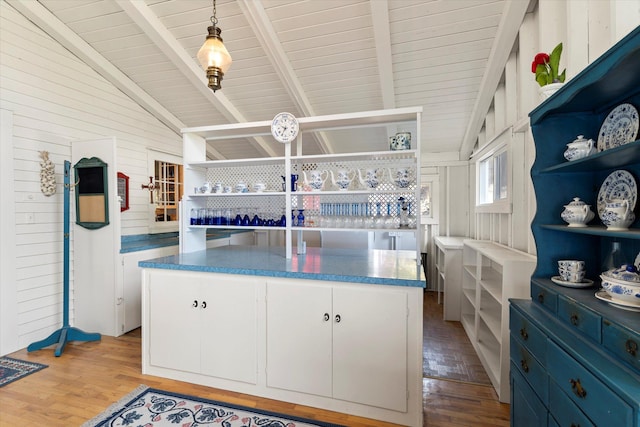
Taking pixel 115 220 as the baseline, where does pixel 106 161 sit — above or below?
above

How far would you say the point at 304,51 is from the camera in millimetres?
2971

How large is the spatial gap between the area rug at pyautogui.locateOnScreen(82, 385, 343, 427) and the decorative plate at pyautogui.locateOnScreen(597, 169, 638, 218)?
191 cm

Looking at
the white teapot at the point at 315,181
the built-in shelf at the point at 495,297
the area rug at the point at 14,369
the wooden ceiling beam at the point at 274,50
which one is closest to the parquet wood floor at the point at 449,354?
the built-in shelf at the point at 495,297

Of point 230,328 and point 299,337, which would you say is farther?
point 230,328

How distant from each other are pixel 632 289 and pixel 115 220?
3.85 meters

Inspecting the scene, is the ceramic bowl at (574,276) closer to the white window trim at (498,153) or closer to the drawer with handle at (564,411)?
the drawer with handle at (564,411)

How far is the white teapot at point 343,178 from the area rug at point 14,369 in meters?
2.94

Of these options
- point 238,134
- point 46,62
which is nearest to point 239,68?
point 238,134

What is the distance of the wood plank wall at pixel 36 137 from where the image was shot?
8.98 ft

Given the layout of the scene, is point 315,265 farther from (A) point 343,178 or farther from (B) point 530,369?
(B) point 530,369

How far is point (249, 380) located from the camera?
6.98ft

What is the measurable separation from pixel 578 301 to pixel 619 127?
792 mm

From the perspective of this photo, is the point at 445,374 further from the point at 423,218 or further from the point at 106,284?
the point at 106,284

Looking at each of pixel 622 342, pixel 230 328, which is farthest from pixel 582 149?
pixel 230 328
